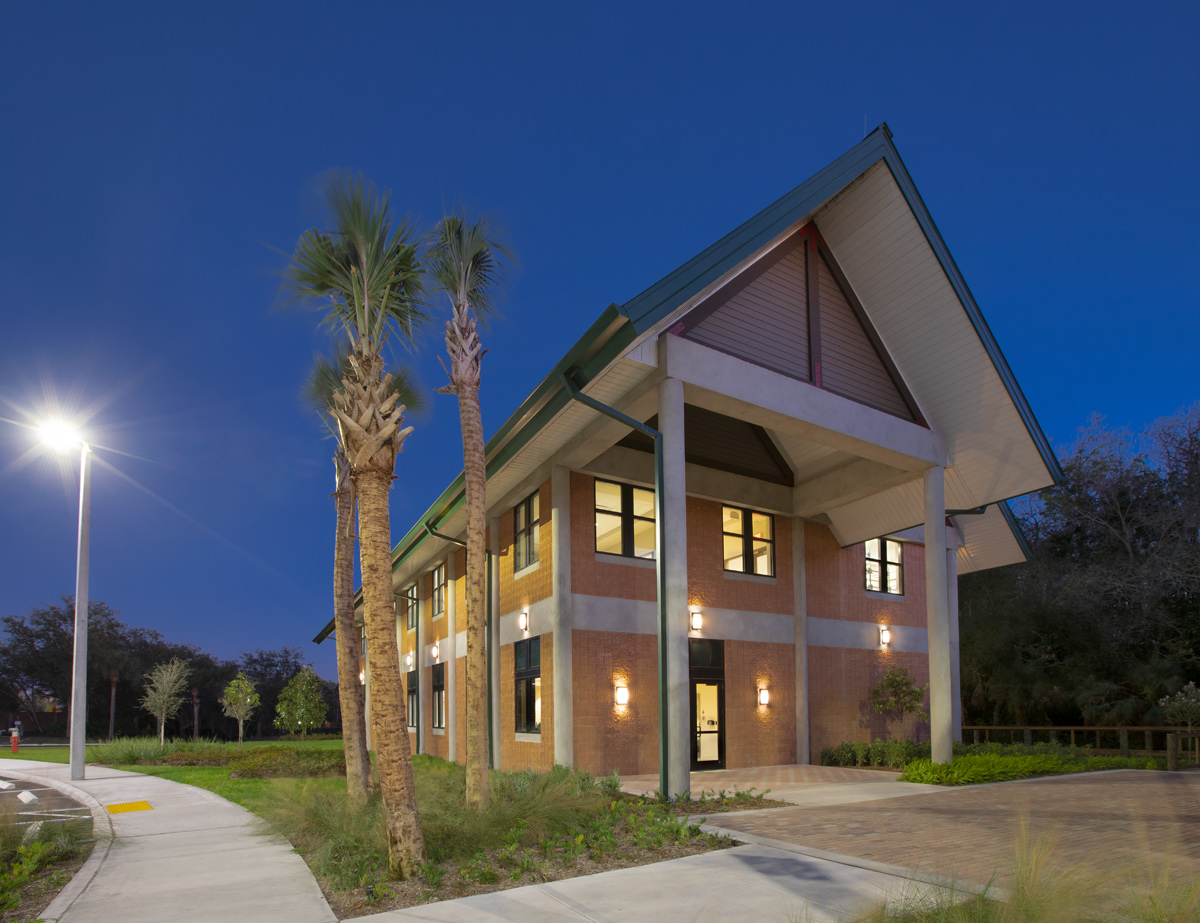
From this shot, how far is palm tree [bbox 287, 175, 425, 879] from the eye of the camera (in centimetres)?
740

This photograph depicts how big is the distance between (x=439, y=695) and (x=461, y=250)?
17.9 metres

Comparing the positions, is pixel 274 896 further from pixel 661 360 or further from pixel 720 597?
pixel 720 597

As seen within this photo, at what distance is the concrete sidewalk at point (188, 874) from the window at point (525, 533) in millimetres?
7396

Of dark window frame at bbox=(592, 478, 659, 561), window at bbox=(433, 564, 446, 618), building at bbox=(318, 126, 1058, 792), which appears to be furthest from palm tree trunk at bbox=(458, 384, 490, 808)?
window at bbox=(433, 564, 446, 618)

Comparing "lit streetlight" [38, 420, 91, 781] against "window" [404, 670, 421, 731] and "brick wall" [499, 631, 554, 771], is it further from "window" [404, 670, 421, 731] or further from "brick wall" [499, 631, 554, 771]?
"window" [404, 670, 421, 731]

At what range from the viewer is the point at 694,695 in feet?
56.3

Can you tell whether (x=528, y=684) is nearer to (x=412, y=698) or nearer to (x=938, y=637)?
(x=938, y=637)

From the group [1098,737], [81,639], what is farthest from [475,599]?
[1098,737]

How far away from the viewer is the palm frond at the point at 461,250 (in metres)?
11.2

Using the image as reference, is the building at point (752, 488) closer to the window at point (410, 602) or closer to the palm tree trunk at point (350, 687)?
the palm tree trunk at point (350, 687)

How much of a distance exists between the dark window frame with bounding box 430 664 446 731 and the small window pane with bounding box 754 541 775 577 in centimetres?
1064

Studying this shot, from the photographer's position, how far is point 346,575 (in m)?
12.3

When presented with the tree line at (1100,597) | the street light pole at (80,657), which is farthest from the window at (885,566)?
the street light pole at (80,657)

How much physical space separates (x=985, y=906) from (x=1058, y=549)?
87.0 ft
